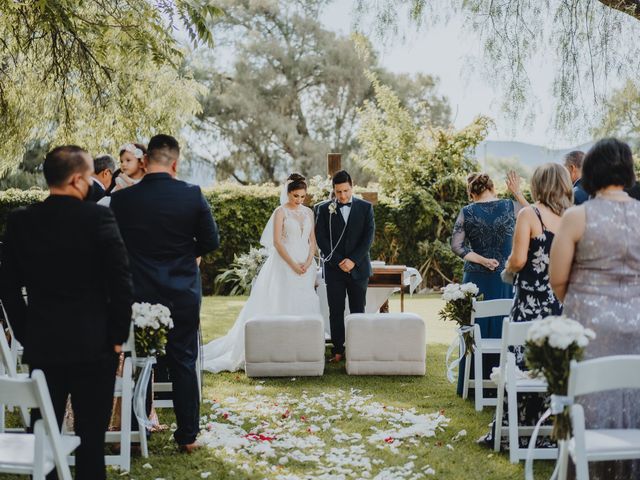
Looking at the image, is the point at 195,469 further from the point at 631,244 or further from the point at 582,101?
the point at 582,101

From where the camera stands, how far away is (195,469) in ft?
15.0

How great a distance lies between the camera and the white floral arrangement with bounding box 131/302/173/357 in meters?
4.26

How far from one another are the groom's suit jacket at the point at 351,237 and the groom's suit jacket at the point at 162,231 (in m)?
3.32

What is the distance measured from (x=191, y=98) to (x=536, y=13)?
6981 mm

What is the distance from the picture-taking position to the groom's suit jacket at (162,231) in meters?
4.59

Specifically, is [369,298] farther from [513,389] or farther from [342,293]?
[513,389]

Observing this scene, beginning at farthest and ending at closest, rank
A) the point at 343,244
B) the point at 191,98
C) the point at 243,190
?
the point at 243,190 < the point at 191,98 < the point at 343,244

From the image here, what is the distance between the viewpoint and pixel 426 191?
52.5 feet

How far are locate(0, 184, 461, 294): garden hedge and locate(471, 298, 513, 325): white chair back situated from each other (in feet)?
32.9

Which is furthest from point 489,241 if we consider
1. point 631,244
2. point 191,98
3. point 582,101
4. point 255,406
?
point 191,98

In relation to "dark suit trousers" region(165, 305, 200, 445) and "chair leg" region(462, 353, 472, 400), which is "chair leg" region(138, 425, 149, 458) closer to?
"dark suit trousers" region(165, 305, 200, 445)

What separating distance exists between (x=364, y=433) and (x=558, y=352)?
2644 millimetres

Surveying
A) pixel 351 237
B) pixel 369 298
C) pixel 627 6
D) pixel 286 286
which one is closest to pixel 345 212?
pixel 351 237

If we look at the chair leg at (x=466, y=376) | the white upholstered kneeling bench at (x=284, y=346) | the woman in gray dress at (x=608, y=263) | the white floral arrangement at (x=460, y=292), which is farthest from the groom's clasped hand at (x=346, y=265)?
→ the woman in gray dress at (x=608, y=263)
